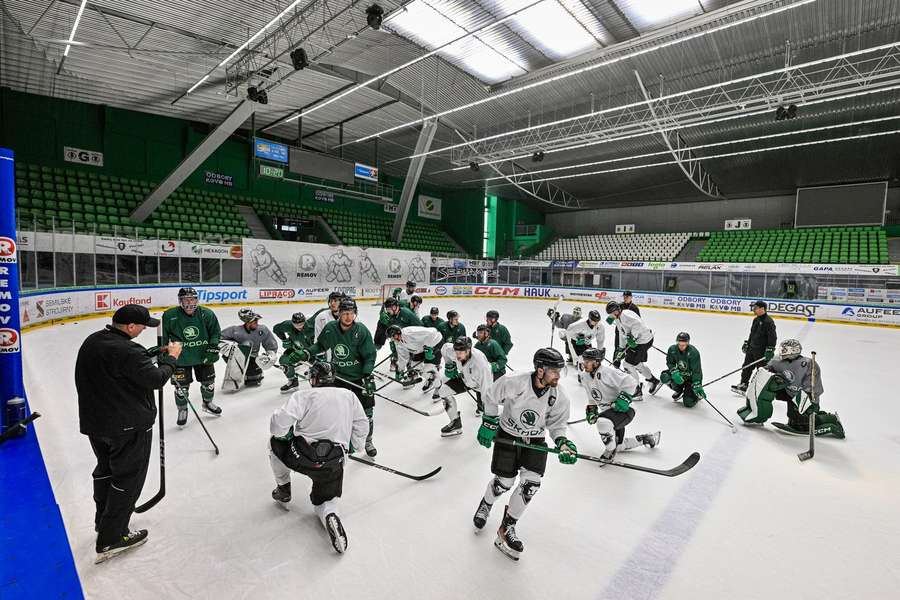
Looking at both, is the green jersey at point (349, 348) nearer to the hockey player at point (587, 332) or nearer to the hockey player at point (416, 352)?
the hockey player at point (416, 352)

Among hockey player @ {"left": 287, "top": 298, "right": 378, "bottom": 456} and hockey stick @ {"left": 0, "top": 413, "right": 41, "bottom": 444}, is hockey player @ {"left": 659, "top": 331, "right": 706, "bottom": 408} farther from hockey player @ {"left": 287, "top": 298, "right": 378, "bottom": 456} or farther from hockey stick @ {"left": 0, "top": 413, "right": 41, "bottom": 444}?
hockey stick @ {"left": 0, "top": 413, "right": 41, "bottom": 444}

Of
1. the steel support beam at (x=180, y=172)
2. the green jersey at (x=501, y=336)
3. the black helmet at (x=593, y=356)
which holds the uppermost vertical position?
the steel support beam at (x=180, y=172)

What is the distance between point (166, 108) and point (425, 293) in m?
14.7

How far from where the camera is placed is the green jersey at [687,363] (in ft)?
19.3

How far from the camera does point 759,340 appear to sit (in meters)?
6.62

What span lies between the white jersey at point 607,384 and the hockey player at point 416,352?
7.25 feet

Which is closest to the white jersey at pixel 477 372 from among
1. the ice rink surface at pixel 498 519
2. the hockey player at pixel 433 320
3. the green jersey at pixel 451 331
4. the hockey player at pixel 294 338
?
the ice rink surface at pixel 498 519

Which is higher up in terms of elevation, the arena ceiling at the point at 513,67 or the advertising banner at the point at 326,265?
the arena ceiling at the point at 513,67

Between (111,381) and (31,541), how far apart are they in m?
0.81

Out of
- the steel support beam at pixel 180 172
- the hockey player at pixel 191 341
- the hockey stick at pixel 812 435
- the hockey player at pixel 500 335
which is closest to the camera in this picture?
the hockey stick at pixel 812 435

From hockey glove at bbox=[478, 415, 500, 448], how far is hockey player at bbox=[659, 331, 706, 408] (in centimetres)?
Answer: 386

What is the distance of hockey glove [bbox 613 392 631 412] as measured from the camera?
13.4 ft

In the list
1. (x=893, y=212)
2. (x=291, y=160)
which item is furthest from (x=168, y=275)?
(x=893, y=212)

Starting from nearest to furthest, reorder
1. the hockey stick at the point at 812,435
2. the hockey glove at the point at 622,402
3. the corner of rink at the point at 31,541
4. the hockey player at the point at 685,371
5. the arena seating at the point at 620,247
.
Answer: the corner of rink at the point at 31,541
the hockey glove at the point at 622,402
the hockey stick at the point at 812,435
the hockey player at the point at 685,371
the arena seating at the point at 620,247
